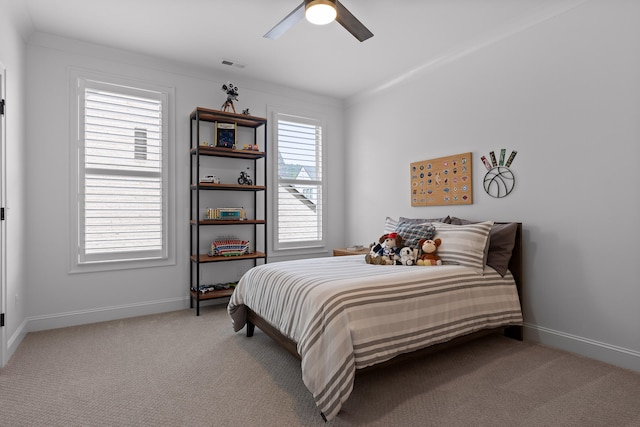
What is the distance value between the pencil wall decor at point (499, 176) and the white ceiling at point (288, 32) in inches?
42.7

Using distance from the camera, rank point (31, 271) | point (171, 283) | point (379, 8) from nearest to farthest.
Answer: point (379, 8) < point (31, 271) < point (171, 283)

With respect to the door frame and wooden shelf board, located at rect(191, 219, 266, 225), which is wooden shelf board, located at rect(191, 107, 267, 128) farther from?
the door frame

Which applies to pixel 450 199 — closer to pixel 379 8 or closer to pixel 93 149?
pixel 379 8

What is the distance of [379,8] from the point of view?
2.81 m

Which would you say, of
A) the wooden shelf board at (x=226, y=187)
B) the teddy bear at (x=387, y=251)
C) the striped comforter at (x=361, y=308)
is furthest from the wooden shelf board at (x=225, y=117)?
the teddy bear at (x=387, y=251)

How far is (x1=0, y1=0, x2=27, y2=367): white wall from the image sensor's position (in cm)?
255

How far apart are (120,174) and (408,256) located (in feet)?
9.48

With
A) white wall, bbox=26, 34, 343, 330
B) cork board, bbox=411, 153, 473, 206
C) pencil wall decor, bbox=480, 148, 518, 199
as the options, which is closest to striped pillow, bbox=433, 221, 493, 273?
pencil wall decor, bbox=480, 148, 518, 199

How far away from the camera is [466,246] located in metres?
2.81

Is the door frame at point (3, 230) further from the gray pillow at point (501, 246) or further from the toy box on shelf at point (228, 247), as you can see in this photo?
the gray pillow at point (501, 246)

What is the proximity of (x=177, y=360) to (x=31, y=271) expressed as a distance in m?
1.75

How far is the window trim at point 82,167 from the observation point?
3.32m

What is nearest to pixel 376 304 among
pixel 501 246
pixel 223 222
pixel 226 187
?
pixel 501 246

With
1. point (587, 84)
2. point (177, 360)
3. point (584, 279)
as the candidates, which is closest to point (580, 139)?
point (587, 84)
